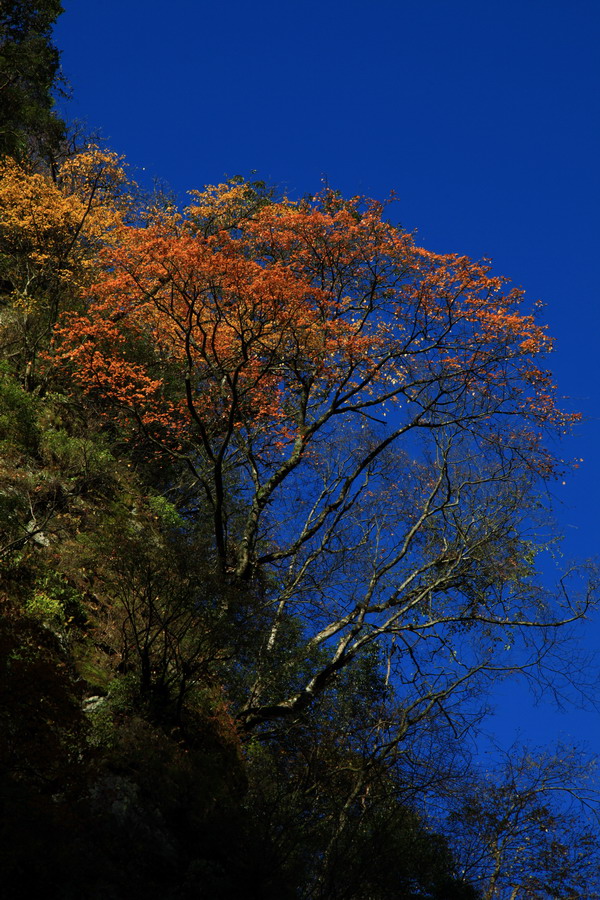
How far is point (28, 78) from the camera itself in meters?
26.9

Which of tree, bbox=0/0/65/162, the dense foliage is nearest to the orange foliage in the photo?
the dense foliage

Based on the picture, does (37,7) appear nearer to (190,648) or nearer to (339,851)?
(190,648)

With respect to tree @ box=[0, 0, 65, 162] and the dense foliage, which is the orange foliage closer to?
the dense foliage

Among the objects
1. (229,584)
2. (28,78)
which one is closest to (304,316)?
(229,584)

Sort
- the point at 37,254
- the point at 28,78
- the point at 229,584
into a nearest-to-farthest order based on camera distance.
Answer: the point at 229,584 → the point at 37,254 → the point at 28,78

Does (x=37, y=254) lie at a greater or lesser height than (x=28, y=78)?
lesser

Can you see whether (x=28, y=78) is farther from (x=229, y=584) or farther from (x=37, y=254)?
(x=229, y=584)

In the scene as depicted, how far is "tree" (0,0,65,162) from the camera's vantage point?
25.9 meters

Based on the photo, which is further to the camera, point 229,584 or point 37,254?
point 37,254

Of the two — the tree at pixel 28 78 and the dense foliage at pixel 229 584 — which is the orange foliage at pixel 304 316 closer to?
the dense foliage at pixel 229 584

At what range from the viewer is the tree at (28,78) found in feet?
84.8

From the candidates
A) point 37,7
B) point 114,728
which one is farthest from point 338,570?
point 37,7

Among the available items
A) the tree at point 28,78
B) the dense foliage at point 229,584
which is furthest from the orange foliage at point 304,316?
the tree at point 28,78

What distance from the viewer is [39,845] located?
8.45 m
